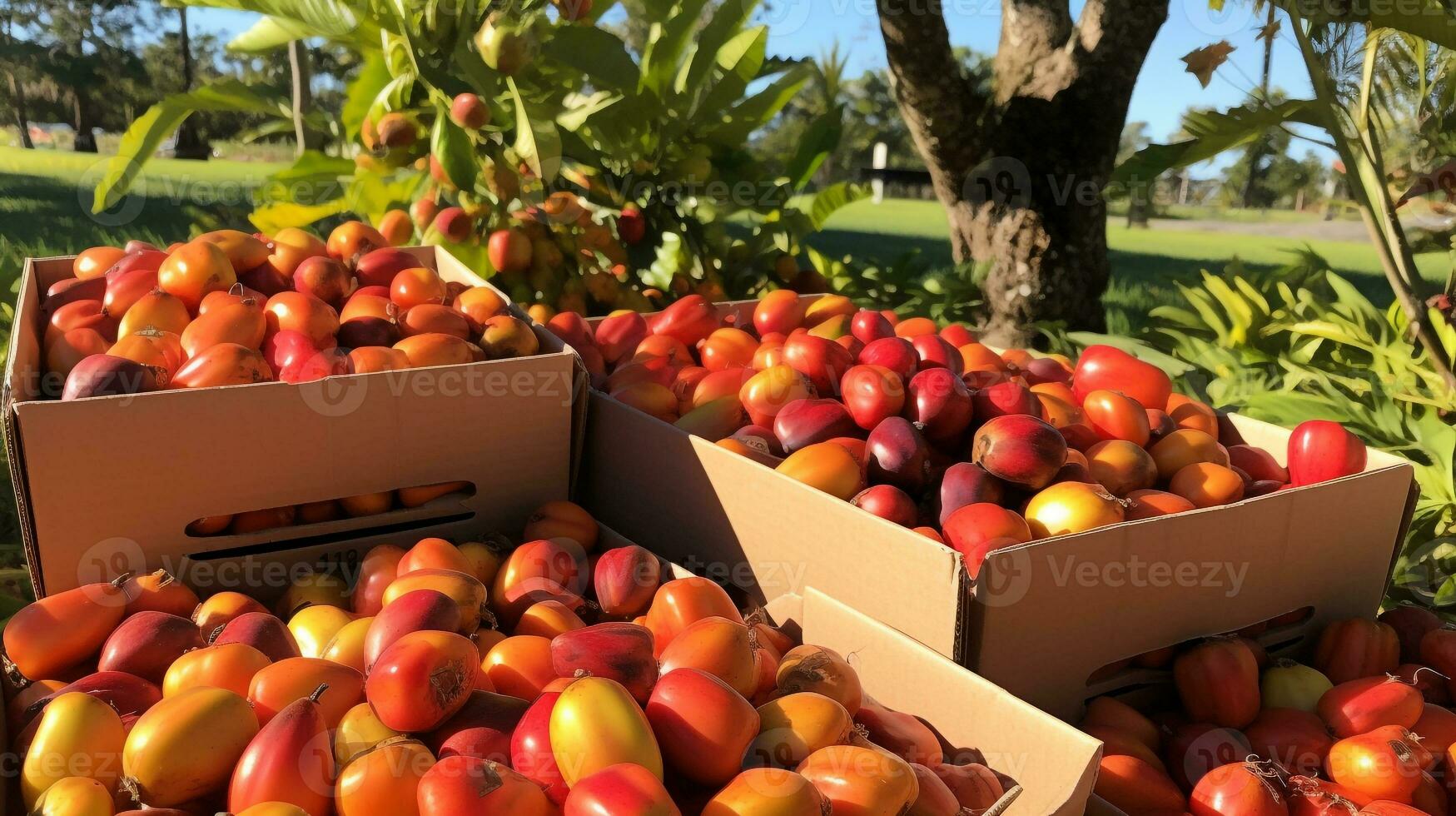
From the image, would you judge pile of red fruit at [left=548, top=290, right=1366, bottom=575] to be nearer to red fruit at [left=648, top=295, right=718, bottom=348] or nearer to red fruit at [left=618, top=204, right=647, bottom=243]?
red fruit at [left=648, top=295, right=718, bottom=348]

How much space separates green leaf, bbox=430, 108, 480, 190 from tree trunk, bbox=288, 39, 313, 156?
2.17 feet

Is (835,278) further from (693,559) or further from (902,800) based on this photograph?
(902,800)

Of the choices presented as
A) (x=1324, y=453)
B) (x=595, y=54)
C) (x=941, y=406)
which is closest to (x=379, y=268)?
(x=595, y=54)

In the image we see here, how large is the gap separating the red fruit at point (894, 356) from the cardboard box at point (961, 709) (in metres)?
0.52

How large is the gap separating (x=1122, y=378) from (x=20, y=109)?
33.0 ft

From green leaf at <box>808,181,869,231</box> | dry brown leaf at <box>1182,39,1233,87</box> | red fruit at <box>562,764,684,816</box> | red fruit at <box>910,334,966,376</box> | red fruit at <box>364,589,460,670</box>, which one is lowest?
red fruit at <box>562,764,684,816</box>

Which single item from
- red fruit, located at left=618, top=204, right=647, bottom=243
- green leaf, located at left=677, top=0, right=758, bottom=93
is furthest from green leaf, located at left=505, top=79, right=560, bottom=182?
green leaf, located at left=677, top=0, right=758, bottom=93

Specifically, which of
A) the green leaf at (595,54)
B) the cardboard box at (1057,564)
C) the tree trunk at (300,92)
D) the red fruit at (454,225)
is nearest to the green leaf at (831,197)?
the green leaf at (595,54)

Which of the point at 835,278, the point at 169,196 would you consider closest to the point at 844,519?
the point at 835,278

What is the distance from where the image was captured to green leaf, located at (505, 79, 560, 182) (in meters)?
2.27

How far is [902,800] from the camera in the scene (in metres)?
0.96

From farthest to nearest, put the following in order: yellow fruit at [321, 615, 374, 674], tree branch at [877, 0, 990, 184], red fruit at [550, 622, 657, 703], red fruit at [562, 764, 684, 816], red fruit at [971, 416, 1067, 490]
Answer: tree branch at [877, 0, 990, 184] → red fruit at [971, 416, 1067, 490] → yellow fruit at [321, 615, 374, 674] → red fruit at [550, 622, 657, 703] → red fruit at [562, 764, 684, 816]

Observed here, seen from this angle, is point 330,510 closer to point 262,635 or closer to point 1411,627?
point 262,635

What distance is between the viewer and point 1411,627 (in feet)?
5.08
